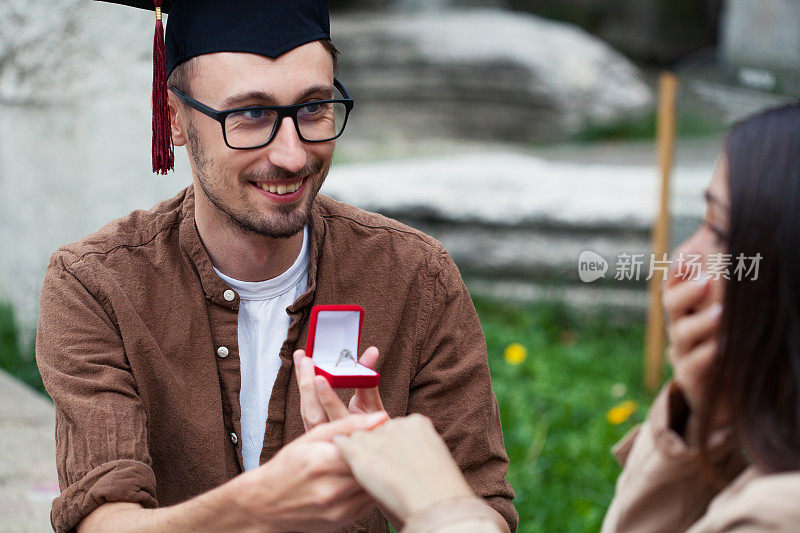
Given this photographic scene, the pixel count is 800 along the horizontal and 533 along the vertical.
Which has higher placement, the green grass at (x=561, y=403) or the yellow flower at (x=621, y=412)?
the yellow flower at (x=621, y=412)

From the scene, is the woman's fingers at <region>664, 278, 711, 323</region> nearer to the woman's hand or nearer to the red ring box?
the woman's hand

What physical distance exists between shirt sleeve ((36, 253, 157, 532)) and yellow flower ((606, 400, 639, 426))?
7.65 feet

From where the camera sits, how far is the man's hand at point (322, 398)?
186 centimetres

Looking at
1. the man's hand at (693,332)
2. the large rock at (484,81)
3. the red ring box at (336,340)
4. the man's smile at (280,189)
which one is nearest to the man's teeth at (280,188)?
the man's smile at (280,189)

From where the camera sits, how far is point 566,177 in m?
5.57

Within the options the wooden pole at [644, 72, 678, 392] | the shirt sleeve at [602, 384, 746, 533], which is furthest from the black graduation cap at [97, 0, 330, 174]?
the wooden pole at [644, 72, 678, 392]

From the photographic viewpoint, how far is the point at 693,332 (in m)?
1.60

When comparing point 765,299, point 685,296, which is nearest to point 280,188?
point 685,296

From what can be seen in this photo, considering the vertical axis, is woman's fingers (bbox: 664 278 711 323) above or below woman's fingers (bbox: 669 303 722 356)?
above

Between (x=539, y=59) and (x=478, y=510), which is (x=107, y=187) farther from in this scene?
(x=539, y=59)

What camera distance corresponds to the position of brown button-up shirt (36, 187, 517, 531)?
209cm

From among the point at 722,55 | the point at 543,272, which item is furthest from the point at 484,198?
the point at 722,55

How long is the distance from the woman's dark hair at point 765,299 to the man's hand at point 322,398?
2.20ft

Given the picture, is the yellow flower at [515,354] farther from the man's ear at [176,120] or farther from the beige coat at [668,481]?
A: the beige coat at [668,481]
